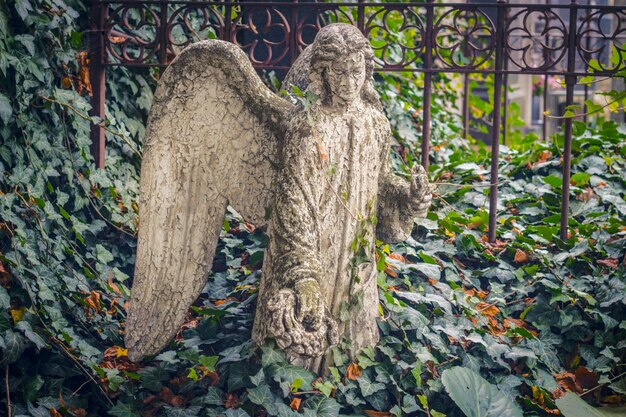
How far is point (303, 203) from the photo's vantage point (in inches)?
149

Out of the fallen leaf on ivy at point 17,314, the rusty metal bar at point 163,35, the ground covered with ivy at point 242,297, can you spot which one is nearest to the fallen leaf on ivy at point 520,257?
the ground covered with ivy at point 242,297

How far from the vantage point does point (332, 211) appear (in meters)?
3.89

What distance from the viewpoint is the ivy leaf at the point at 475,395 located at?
4133mm

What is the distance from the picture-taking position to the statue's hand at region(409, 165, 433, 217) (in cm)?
393

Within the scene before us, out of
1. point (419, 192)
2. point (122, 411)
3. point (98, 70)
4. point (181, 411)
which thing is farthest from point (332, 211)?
point (98, 70)

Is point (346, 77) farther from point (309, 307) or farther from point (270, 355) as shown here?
point (270, 355)

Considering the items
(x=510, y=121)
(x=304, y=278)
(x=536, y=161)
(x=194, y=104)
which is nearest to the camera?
(x=304, y=278)

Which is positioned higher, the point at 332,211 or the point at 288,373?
the point at 332,211

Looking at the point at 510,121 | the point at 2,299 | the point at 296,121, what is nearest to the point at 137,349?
the point at 2,299

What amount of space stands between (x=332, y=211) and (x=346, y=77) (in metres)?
0.59

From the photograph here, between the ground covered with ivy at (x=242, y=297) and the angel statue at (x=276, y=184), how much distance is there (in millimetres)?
244

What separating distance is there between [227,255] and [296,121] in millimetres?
1614

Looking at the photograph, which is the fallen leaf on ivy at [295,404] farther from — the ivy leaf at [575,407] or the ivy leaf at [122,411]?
the ivy leaf at [575,407]

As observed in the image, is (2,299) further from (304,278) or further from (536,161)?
(536,161)
